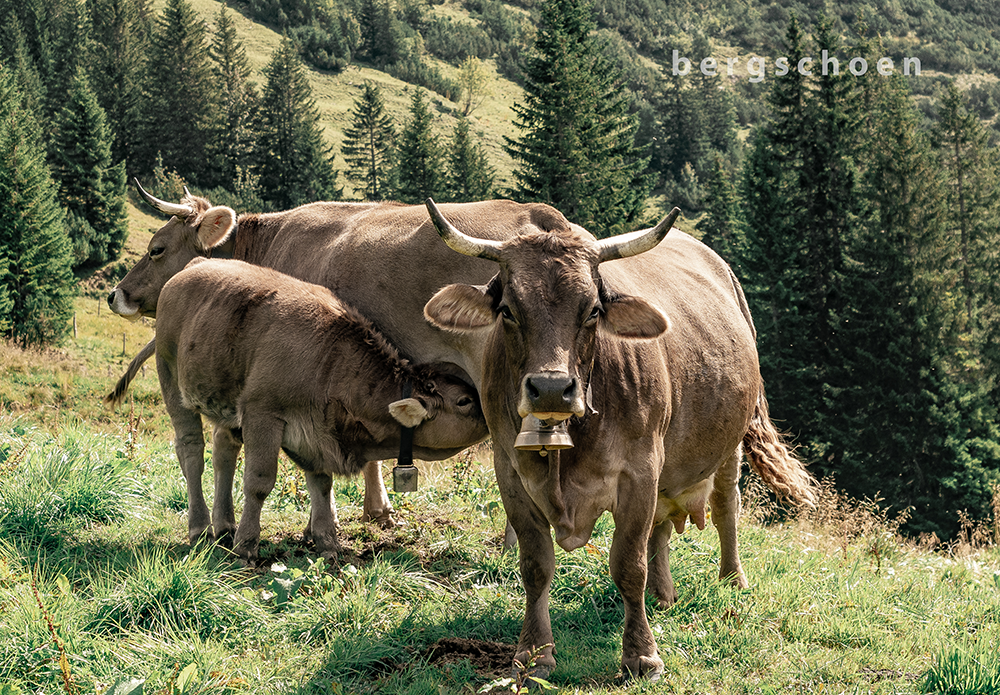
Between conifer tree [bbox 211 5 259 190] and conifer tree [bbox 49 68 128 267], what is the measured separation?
1568cm

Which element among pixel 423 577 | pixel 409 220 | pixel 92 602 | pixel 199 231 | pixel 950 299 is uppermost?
pixel 409 220

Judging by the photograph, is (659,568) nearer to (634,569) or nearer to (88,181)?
(634,569)

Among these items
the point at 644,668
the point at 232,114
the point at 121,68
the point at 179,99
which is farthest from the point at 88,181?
the point at 644,668

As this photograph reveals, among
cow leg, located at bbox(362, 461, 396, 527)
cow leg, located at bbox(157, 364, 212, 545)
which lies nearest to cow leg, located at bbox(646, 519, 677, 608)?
cow leg, located at bbox(362, 461, 396, 527)

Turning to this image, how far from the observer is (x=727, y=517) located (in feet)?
19.6

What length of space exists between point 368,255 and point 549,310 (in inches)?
124

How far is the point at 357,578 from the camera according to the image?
5477mm

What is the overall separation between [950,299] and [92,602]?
38259mm

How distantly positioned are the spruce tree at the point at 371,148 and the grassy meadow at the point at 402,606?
75.5 meters

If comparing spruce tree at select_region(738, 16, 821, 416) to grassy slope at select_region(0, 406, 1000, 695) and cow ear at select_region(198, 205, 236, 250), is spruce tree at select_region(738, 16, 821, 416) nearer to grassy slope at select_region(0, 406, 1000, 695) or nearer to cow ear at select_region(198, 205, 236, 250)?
grassy slope at select_region(0, 406, 1000, 695)

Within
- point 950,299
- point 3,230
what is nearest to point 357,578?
point 950,299

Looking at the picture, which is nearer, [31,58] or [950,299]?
[950,299]

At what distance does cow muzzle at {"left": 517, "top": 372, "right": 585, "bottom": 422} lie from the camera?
370cm

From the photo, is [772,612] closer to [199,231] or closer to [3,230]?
[199,231]
